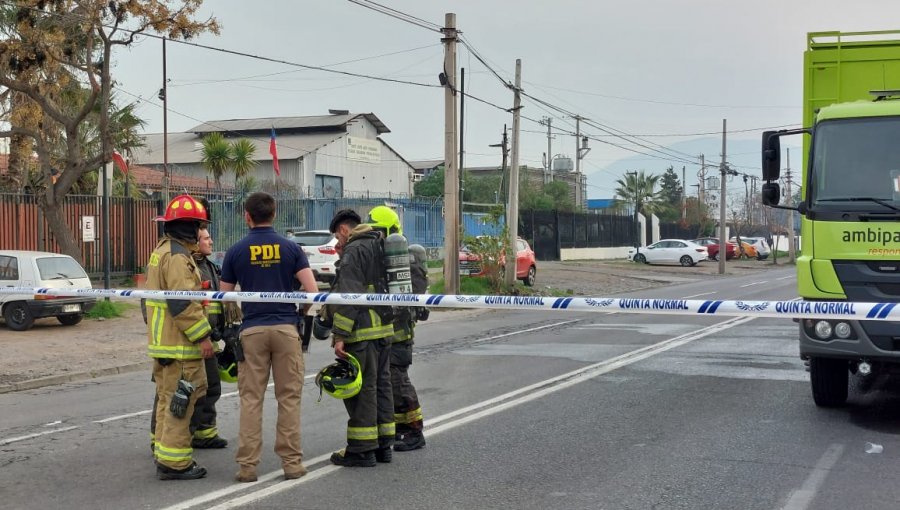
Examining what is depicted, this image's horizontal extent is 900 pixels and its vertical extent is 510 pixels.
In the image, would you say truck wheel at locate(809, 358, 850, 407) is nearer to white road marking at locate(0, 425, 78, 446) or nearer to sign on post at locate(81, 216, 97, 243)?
white road marking at locate(0, 425, 78, 446)

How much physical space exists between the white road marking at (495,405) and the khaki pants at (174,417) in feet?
1.48

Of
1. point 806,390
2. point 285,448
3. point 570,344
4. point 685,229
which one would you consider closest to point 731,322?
point 570,344

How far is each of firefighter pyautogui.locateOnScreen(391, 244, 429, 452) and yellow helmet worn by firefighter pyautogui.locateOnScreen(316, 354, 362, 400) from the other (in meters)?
0.58

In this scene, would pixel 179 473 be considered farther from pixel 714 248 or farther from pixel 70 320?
pixel 714 248

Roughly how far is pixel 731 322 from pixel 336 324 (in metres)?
12.3

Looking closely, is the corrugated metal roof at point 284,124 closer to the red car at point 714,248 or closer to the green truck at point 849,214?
the red car at point 714,248

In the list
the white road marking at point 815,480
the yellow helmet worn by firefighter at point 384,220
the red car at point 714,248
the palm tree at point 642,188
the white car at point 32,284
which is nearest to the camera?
the white road marking at point 815,480

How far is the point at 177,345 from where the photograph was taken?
20.7 ft

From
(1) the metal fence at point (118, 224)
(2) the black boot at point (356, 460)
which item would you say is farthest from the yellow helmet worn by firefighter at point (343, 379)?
(1) the metal fence at point (118, 224)

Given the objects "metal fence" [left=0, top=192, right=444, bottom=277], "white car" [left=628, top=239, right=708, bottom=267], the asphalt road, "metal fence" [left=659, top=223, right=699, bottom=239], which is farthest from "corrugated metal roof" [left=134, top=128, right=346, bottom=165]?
the asphalt road

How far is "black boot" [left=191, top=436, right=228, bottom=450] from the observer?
7223mm

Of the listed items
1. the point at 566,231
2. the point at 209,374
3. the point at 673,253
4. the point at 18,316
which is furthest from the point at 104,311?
the point at 673,253

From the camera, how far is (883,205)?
7750 mm

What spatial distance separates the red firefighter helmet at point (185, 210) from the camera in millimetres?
6469
